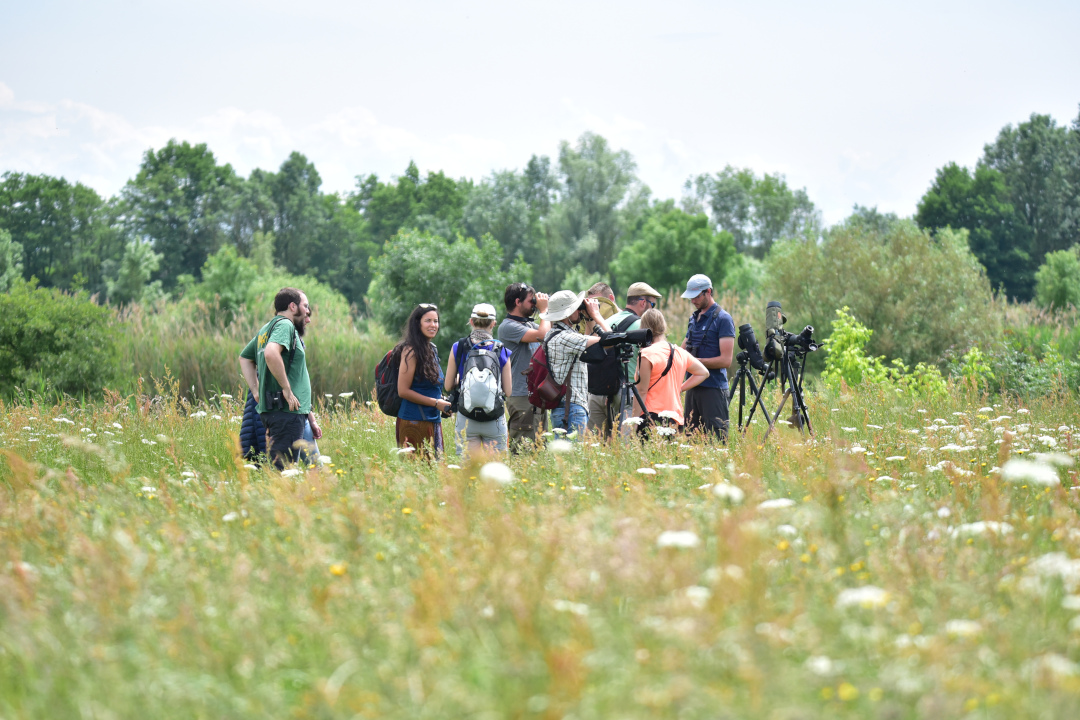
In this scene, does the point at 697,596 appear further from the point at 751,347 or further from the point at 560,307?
the point at 751,347

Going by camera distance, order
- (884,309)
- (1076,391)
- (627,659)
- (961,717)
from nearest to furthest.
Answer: (961,717) < (627,659) < (1076,391) < (884,309)

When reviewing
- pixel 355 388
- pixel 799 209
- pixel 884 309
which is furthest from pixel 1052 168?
pixel 355 388

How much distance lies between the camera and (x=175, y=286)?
54.0 metres

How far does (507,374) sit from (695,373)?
1550mm

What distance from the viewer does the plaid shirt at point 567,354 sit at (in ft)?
19.2

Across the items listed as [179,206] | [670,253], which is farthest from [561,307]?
[179,206]

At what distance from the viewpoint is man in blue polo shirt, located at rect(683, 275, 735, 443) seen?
658 cm

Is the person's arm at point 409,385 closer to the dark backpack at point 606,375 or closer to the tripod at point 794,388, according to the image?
the dark backpack at point 606,375

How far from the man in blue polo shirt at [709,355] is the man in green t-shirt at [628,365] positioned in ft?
1.21

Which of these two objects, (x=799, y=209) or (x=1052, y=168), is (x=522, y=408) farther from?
(x=799, y=209)

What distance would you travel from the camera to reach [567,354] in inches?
231

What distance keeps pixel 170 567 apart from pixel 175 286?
56112 mm

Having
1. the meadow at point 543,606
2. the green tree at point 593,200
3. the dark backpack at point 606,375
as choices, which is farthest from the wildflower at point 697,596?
the green tree at point 593,200

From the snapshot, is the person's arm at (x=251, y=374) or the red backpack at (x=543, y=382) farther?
the red backpack at (x=543, y=382)
